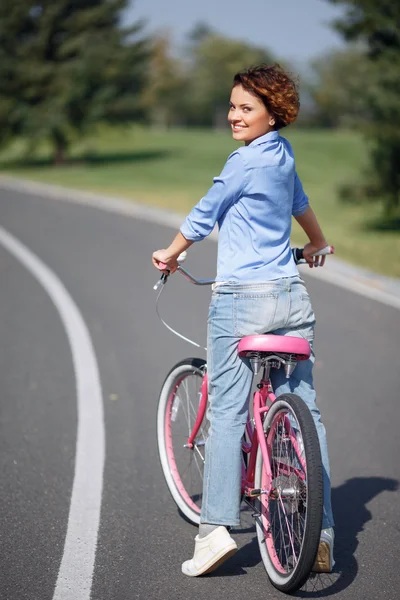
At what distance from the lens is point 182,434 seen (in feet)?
16.4

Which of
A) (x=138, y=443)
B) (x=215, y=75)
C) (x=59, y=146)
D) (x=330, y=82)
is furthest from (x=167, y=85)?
(x=138, y=443)

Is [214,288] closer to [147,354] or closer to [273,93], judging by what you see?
[273,93]

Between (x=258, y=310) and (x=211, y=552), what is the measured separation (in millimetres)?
1015

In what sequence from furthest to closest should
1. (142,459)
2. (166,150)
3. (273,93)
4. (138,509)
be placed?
(166,150) < (142,459) < (138,509) < (273,93)

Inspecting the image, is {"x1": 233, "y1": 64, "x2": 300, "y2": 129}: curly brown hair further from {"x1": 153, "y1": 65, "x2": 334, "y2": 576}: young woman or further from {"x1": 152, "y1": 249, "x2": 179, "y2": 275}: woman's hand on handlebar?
{"x1": 152, "y1": 249, "x2": 179, "y2": 275}: woman's hand on handlebar

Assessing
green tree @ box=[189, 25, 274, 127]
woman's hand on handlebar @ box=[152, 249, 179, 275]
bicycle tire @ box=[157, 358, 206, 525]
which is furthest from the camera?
green tree @ box=[189, 25, 274, 127]

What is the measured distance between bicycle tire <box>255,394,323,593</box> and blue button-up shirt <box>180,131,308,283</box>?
0.56 metres

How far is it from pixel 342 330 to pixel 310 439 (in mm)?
5667

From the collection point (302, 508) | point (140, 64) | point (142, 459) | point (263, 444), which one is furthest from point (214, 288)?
point (140, 64)

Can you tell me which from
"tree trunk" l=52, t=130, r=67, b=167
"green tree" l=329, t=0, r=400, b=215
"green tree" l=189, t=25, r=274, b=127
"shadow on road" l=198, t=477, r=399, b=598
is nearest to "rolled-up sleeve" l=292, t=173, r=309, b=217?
"shadow on road" l=198, t=477, r=399, b=598

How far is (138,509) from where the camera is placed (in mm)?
Result: 4809

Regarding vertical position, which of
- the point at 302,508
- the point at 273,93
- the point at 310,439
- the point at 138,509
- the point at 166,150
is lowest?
the point at 138,509

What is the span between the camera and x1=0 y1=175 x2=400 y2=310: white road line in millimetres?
11250

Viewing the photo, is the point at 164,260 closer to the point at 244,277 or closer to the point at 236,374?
the point at 244,277
